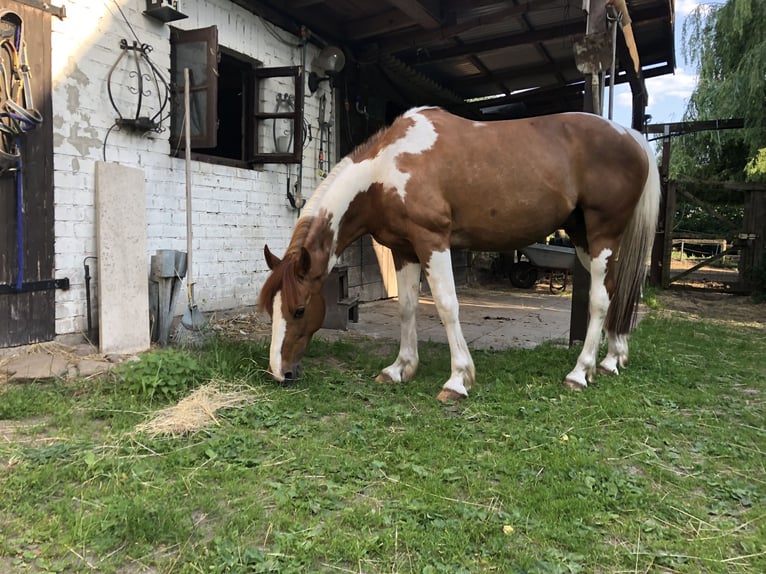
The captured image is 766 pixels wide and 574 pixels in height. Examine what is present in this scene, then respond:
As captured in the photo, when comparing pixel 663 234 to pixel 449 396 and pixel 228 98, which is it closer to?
pixel 228 98

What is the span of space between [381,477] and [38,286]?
2968mm

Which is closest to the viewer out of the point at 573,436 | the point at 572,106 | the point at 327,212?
the point at 573,436

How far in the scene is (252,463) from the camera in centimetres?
211

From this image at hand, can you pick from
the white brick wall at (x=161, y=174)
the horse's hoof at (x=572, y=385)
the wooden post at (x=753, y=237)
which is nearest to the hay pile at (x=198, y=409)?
the white brick wall at (x=161, y=174)

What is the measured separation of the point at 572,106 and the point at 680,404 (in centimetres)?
840

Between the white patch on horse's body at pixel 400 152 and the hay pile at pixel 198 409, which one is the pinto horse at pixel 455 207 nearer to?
the white patch on horse's body at pixel 400 152

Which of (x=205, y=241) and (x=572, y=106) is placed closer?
(x=205, y=241)

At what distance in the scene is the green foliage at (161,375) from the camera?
2.85 m

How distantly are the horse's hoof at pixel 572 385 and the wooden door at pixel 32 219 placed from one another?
3.57 metres

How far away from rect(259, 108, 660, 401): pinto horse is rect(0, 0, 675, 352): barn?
119cm

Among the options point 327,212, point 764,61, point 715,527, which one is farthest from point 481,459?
point 764,61

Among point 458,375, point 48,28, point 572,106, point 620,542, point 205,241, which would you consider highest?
point 572,106

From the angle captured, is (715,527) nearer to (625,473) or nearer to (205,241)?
(625,473)

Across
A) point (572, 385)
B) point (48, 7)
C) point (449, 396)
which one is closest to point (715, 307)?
point (572, 385)
